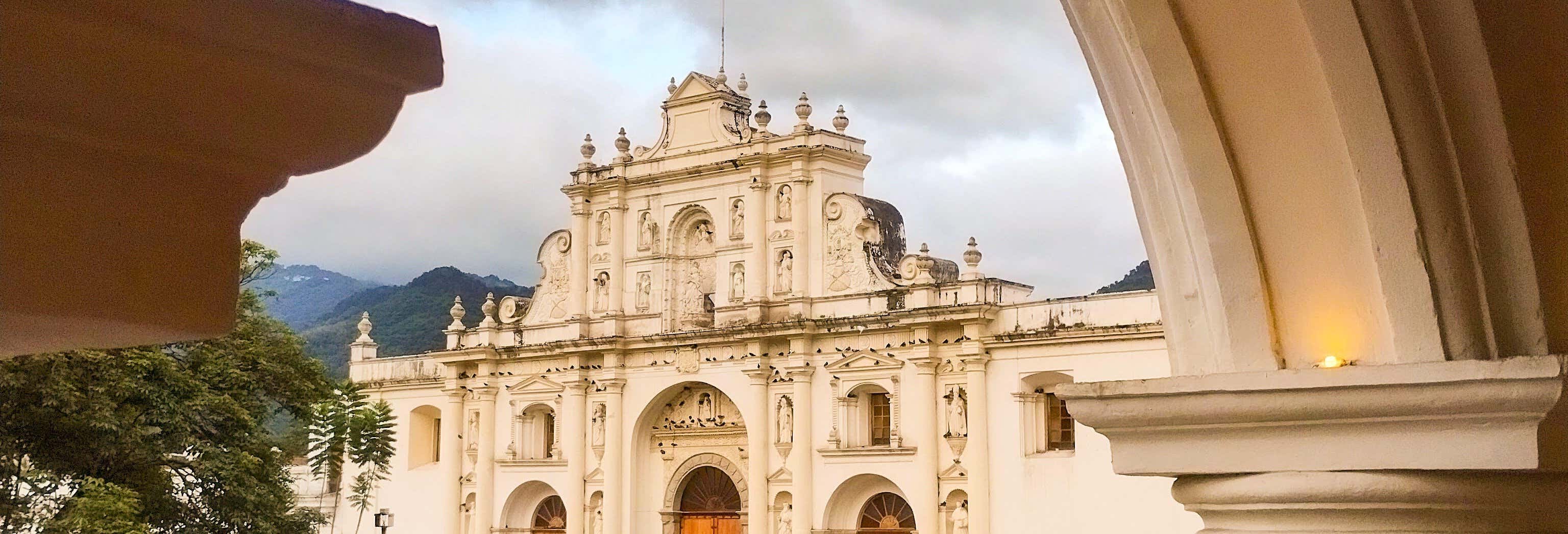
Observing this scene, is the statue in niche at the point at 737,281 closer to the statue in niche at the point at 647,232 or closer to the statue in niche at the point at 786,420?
the statue in niche at the point at 647,232

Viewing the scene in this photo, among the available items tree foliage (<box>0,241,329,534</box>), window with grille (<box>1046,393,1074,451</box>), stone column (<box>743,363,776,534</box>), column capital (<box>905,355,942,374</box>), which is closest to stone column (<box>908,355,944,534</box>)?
column capital (<box>905,355,942,374</box>)

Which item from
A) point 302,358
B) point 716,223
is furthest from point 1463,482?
point 716,223

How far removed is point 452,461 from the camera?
961 inches

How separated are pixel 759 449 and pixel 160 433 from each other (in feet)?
25.6

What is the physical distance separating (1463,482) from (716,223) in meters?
19.3

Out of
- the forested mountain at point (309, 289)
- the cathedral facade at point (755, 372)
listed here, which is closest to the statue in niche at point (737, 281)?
the cathedral facade at point (755, 372)

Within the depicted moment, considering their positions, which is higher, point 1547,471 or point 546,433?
point 546,433

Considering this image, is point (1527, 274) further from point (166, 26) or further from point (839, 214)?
point (839, 214)

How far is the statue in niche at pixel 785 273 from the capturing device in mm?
21516

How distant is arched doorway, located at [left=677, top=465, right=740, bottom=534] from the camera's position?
22.1 m

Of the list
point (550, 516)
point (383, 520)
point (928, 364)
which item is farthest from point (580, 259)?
point (928, 364)

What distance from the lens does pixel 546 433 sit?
80.0 ft

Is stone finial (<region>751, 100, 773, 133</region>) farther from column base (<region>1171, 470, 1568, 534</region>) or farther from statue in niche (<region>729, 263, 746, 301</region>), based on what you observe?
column base (<region>1171, 470, 1568, 534</region>)

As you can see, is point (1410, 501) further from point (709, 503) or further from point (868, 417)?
point (709, 503)
